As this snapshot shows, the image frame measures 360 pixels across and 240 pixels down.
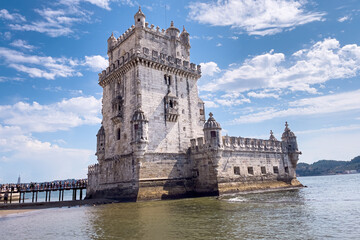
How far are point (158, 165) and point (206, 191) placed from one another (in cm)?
584

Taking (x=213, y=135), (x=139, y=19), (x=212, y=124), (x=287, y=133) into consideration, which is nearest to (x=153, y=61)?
(x=139, y=19)

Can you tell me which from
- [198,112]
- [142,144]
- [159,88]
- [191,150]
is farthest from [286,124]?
[142,144]

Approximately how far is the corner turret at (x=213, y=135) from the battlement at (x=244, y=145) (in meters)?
1.00

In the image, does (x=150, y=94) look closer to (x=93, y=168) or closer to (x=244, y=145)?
(x=244, y=145)

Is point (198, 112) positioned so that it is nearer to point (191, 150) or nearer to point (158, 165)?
point (191, 150)

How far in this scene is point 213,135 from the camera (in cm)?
2750

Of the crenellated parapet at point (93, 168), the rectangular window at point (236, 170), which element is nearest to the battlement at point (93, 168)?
the crenellated parapet at point (93, 168)

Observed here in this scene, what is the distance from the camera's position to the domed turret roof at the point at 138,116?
85.3 feet

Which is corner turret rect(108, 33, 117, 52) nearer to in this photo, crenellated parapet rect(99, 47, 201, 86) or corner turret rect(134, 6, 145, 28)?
crenellated parapet rect(99, 47, 201, 86)

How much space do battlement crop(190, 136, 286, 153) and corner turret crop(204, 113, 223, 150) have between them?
3.27ft

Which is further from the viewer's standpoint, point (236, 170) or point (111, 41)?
point (111, 41)

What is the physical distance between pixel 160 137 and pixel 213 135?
5.59 metres

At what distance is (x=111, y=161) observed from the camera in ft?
97.3

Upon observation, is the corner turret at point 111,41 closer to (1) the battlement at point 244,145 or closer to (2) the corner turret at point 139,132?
(2) the corner turret at point 139,132
